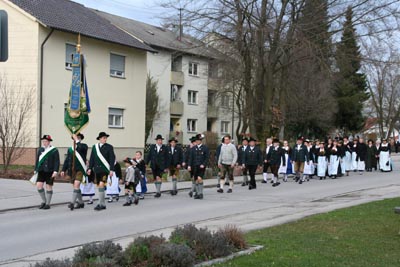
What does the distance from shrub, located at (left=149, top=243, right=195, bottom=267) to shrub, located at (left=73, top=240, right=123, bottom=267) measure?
0.43 meters

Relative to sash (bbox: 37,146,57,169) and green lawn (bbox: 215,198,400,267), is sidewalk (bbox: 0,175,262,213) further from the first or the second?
green lawn (bbox: 215,198,400,267)

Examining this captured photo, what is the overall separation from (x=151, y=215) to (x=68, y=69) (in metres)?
20.2

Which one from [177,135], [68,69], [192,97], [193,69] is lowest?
[177,135]

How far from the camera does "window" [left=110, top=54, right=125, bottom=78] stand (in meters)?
36.7

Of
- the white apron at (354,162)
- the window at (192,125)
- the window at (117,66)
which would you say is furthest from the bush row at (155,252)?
the window at (192,125)

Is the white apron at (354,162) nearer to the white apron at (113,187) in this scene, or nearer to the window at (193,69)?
the white apron at (113,187)

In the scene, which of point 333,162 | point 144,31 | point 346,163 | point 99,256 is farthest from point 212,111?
point 99,256

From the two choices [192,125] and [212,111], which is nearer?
[192,125]

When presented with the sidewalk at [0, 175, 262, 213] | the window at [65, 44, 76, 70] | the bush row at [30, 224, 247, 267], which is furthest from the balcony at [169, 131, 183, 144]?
the bush row at [30, 224, 247, 267]

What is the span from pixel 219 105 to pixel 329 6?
2974 cm

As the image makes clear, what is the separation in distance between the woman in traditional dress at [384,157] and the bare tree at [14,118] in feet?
61.0

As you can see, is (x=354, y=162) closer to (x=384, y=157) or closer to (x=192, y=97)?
(x=384, y=157)

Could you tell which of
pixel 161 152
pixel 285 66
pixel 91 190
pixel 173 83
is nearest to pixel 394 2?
pixel 285 66

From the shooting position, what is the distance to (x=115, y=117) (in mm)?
37375
